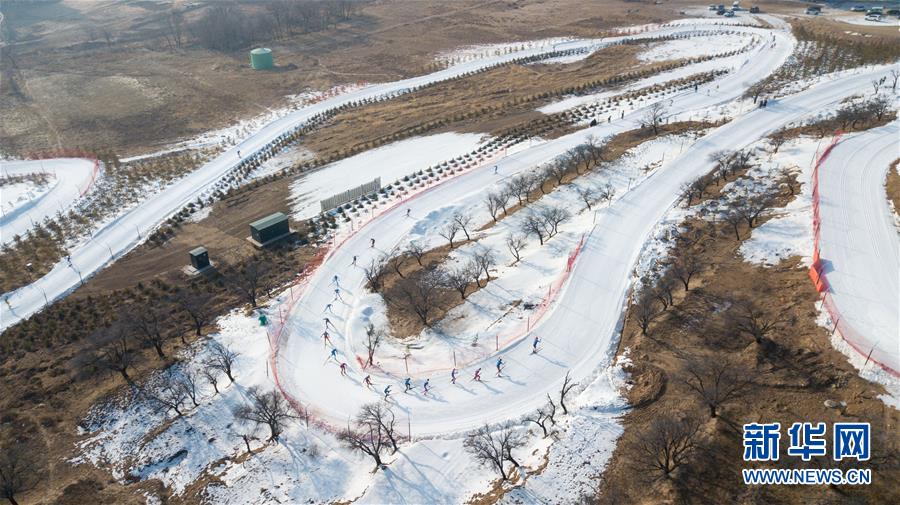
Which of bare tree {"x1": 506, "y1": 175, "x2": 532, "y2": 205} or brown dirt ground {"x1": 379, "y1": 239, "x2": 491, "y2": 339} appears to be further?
bare tree {"x1": 506, "y1": 175, "x2": 532, "y2": 205}

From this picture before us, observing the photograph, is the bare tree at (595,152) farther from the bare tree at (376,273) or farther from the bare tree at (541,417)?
the bare tree at (541,417)

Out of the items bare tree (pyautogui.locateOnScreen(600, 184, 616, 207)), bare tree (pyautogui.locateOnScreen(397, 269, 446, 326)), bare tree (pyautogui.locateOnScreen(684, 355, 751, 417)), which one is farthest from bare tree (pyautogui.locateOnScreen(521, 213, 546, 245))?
bare tree (pyautogui.locateOnScreen(684, 355, 751, 417))

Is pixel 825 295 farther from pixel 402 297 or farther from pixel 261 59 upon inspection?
pixel 261 59

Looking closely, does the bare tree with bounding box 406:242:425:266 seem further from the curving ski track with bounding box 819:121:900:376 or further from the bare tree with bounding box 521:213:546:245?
the curving ski track with bounding box 819:121:900:376

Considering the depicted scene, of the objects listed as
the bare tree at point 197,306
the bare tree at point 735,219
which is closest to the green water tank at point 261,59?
the bare tree at point 197,306

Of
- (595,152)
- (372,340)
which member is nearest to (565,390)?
(372,340)

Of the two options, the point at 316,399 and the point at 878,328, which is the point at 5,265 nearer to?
the point at 316,399
